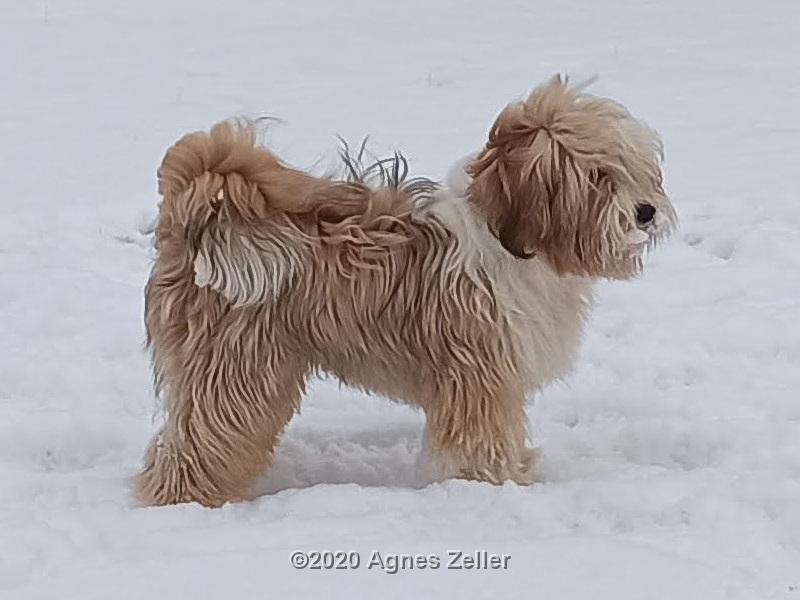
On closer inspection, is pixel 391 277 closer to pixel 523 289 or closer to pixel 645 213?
pixel 523 289

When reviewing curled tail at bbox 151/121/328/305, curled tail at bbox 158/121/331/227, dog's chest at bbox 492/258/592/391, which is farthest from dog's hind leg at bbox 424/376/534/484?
curled tail at bbox 158/121/331/227

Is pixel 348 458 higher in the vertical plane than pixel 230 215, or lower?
lower

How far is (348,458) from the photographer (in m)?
4.14

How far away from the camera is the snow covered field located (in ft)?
10.1

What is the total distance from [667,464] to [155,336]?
1709mm

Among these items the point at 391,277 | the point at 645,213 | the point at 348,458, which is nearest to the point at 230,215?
the point at 391,277

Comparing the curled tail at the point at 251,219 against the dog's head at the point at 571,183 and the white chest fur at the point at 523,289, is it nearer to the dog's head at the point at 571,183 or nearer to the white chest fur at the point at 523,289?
the white chest fur at the point at 523,289

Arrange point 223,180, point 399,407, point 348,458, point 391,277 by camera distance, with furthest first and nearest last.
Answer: point 399,407 → point 348,458 → point 391,277 → point 223,180

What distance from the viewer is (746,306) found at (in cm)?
508

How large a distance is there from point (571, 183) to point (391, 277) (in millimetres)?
590

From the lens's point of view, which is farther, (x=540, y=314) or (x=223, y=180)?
(x=540, y=314)

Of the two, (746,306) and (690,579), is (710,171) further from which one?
(690,579)

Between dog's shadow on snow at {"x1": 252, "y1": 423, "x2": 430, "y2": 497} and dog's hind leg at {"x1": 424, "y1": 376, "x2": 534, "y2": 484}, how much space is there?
7.9 inches

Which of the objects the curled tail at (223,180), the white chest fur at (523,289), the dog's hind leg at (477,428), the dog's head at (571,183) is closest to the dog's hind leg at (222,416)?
the curled tail at (223,180)
